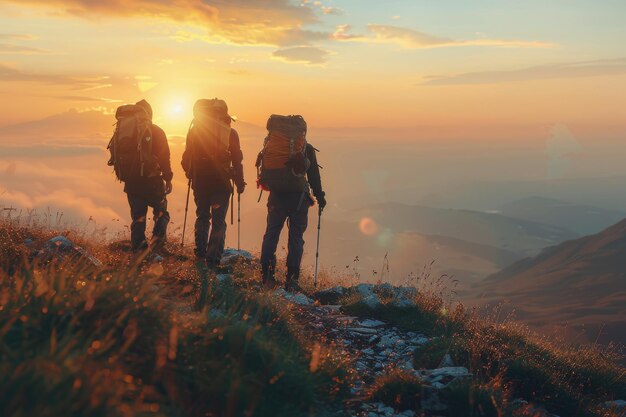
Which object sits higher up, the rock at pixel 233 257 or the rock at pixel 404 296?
the rock at pixel 404 296

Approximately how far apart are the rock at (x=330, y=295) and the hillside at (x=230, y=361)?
1.80 metres

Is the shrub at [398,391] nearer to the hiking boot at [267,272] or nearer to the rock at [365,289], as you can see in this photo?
the rock at [365,289]

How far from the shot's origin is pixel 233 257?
1323 centimetres

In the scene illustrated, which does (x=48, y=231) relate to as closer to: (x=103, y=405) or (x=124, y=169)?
(x=124, y=169)

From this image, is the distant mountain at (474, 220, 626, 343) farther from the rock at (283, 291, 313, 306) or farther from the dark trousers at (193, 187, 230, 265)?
the rock at (283, 291, 313, 306)

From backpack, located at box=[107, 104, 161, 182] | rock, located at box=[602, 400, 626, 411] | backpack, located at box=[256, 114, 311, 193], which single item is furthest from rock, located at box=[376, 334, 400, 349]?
backpack, located at box=[107, 104, 161, 182]

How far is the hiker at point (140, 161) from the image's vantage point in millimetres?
10984

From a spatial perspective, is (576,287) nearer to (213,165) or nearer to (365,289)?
(365,289)

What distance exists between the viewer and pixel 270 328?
19.3ft

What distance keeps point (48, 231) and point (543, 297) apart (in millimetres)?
154243

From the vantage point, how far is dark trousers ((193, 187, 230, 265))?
11633mm

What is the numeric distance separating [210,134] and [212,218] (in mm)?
1700

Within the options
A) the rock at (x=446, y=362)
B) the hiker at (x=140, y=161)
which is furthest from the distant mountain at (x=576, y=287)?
the rock at (x=446, y=362)

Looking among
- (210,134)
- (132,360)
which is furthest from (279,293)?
(132,360)
